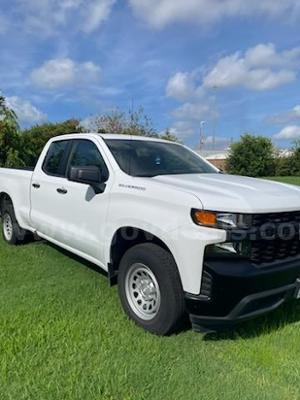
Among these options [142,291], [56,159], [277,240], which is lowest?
[142,291]

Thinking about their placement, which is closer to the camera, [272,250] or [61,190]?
[272,250]

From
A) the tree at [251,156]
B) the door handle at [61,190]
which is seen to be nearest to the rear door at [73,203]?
the door handle at [61,190]

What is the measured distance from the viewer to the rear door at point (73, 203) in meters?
4.42

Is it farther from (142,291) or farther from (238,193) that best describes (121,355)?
(238,193)

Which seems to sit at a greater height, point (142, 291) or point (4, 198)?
point (4, 198)

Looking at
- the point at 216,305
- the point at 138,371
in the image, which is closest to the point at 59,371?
the point at 138,371

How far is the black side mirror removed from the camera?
413 centimetres

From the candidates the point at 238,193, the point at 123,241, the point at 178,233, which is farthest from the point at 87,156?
the point at 238,193

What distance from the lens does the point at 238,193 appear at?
352 centimetres

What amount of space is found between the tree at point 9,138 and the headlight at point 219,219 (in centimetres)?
1112

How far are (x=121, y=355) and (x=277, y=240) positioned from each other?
5.18ft

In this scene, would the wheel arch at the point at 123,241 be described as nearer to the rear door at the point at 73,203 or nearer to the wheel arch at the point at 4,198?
the rear door at the point at 73,203

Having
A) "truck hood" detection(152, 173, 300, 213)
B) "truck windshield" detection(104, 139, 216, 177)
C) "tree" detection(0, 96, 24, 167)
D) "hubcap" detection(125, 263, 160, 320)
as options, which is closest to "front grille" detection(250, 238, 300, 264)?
"truck hood" detection(152, 173, 300, 213)

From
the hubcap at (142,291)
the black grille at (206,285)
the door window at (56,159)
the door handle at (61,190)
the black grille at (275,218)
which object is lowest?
the hubcap at (142,291)
